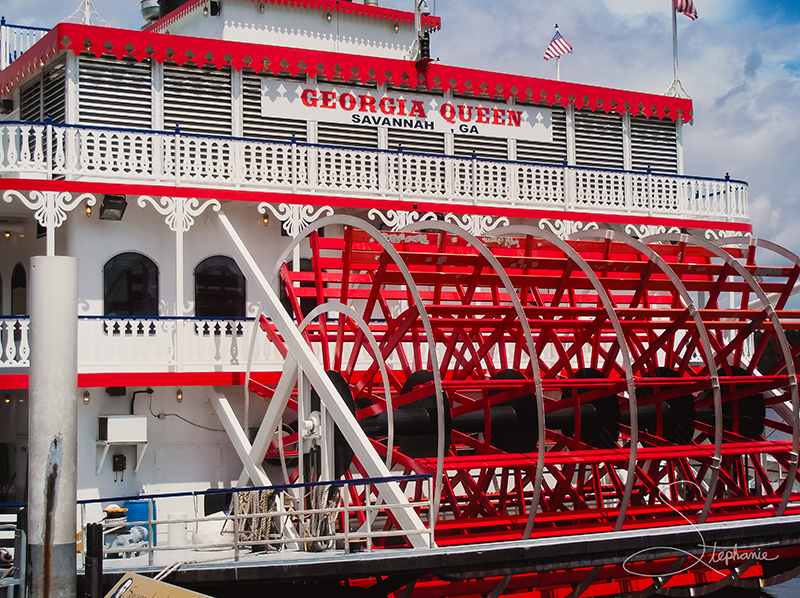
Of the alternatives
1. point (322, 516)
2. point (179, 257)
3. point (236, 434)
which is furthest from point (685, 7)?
point (322, 516)

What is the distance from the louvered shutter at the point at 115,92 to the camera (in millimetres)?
11891

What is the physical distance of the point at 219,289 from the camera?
11797mm

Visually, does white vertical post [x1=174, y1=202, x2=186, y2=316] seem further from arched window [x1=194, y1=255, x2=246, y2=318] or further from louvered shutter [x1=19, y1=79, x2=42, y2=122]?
louvered shutter [x1=19, y1=79, x2=42, y2=122]

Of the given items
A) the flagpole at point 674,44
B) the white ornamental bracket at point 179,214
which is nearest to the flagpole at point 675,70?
the flagpole at point 674,44

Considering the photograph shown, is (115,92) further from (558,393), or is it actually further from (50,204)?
(558,393)

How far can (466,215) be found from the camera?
12.4 metres

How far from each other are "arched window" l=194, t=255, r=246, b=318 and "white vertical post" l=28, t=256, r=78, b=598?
15.2 feet

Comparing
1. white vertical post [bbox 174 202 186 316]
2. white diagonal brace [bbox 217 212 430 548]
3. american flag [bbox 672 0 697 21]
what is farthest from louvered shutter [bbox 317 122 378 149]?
american flag [bbox 672 0 697 21]

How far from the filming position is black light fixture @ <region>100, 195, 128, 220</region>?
35.5 feet

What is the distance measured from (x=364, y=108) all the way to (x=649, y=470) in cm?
589

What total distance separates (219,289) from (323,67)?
3272 mm

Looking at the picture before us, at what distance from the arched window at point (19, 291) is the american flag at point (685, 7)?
9.92 meters

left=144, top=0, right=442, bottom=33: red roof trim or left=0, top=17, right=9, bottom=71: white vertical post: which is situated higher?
left=144, top=0, right=442, bottom=33: red roof trim

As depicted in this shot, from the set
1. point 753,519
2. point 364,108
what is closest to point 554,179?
point 364,108
